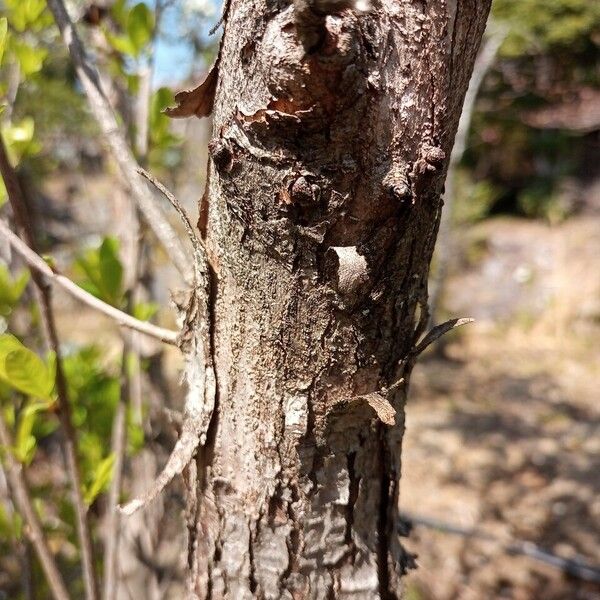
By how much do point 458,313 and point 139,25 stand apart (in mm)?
5358

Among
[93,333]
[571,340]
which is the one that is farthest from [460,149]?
[93,333]

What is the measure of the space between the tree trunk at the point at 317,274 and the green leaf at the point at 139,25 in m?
0.52

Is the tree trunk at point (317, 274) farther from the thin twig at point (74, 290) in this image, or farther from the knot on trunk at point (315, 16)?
the thin twig at point (74, 290)

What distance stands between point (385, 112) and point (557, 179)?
741 centimetres

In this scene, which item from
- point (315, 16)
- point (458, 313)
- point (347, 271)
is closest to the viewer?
point (315, 16)

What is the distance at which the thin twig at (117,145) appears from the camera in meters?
0.71

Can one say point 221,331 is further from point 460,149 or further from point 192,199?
point 192,199

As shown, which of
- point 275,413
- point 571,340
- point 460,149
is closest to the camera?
point 275,413

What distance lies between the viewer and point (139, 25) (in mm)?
918

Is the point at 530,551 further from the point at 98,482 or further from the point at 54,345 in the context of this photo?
the point at 54,345

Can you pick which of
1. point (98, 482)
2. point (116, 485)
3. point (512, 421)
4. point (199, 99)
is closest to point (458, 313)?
point (512, 421)

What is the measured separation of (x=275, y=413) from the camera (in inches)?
21.5

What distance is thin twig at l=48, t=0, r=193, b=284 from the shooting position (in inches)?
→ 27.9

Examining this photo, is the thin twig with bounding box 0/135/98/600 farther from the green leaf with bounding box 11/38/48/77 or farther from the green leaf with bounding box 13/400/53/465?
the green leaf with bounding box 11/38/48/77
